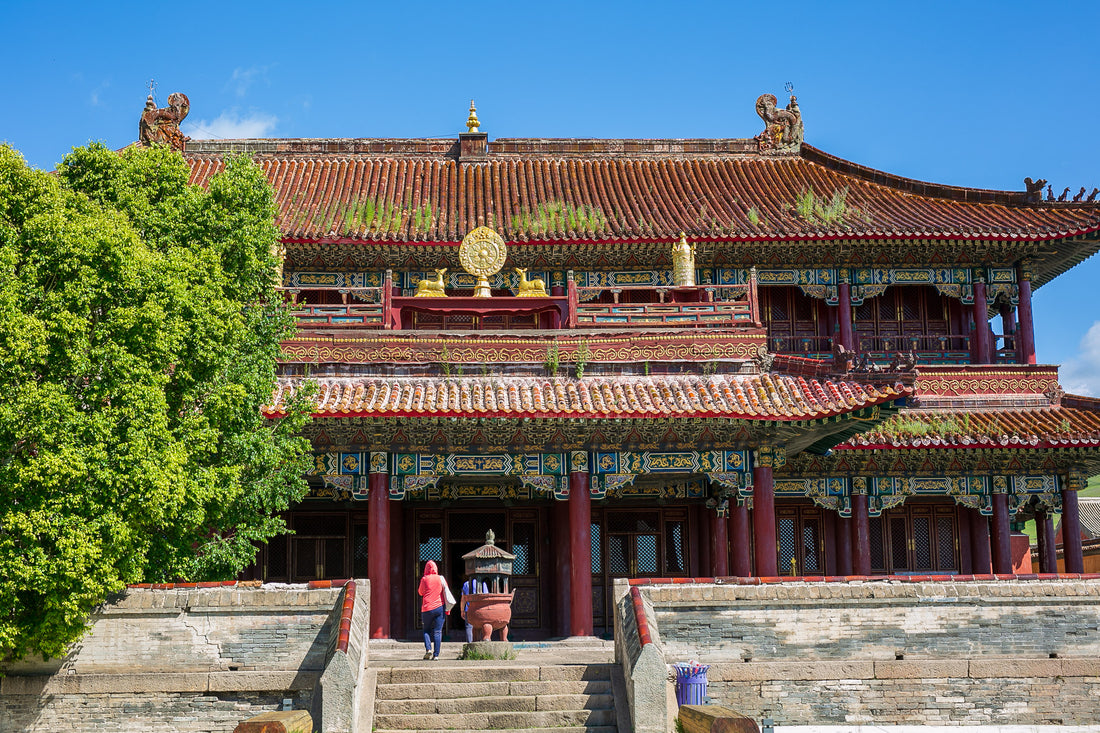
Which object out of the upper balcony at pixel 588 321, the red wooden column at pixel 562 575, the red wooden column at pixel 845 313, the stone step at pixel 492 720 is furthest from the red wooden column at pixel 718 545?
the stone step at pixel 492 720

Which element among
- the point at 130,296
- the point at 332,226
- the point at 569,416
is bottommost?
the point at 569,416

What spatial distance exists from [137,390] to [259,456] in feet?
7.20

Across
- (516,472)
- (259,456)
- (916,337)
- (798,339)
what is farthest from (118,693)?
(916,337)

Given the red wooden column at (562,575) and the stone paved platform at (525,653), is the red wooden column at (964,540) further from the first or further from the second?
the stone paved platform at (525,653)

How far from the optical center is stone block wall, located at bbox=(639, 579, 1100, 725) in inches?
516

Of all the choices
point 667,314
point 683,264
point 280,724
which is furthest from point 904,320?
point 280,724

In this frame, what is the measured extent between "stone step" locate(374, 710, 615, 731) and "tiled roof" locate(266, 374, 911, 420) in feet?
15.9

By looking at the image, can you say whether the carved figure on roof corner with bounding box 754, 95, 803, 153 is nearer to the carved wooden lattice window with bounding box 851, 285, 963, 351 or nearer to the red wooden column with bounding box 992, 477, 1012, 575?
the carved wooden lattice window with bounding box 851, 285, 963, 351

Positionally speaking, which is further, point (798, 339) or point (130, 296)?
point (798, 339)

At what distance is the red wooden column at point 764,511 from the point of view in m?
16.6

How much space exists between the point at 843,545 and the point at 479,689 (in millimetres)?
10524

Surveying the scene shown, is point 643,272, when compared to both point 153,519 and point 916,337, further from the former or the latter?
point 153,519

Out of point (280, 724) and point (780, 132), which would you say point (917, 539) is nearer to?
point (780, 132)

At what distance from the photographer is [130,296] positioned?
12438 mm
